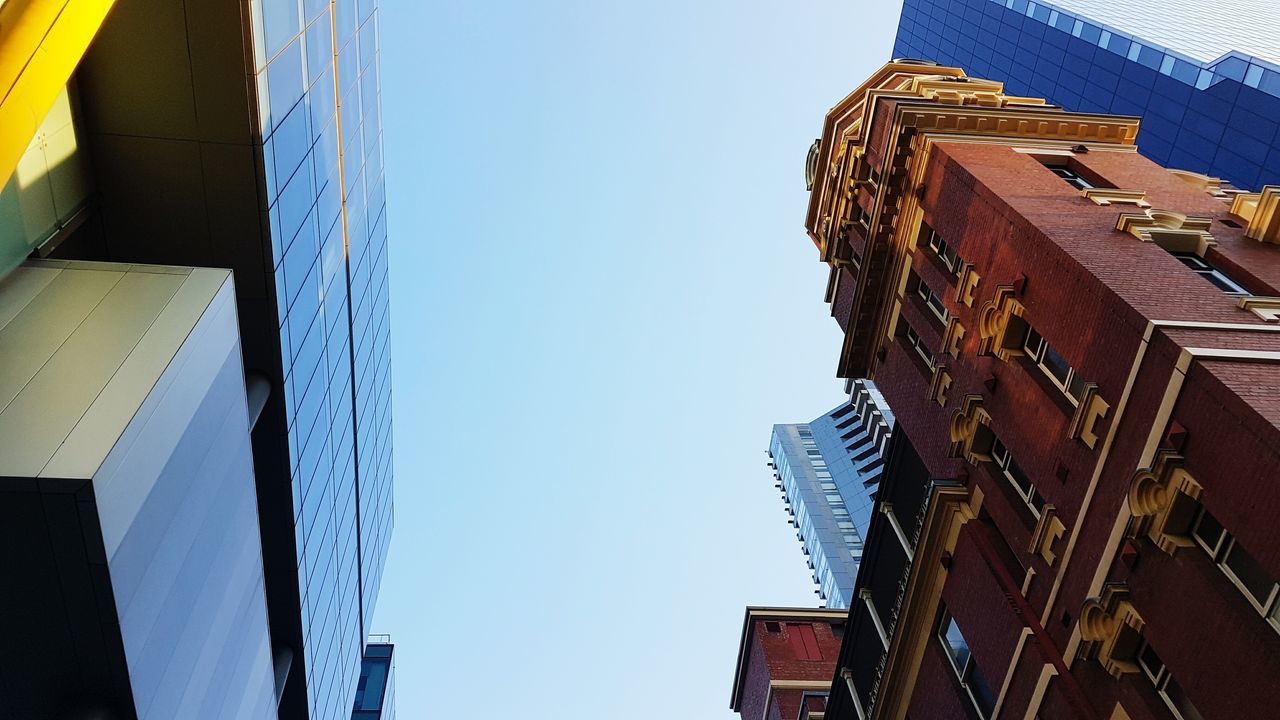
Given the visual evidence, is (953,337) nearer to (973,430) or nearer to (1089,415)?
(973,430)

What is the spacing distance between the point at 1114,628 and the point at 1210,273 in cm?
835

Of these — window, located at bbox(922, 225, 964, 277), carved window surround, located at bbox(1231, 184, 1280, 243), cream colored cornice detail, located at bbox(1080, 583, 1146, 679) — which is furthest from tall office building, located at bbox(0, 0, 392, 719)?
carved window surround, located at bbox(1231, 184, 1280, 243)

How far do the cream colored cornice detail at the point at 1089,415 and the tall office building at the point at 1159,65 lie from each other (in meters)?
43.8

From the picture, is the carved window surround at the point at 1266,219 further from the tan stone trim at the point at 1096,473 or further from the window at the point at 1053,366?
the tan stone trim at the point at 1096,473

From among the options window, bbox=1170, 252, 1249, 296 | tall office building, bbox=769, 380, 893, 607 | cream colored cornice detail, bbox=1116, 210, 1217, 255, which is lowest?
tall office building, bbox=769, 380, 893, 607

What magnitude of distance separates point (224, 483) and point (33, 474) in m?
7.10

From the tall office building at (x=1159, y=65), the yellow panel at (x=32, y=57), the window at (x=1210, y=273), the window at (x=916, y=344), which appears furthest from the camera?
the tall office building at (x=1159, y=65)

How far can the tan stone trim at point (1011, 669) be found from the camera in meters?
19.0

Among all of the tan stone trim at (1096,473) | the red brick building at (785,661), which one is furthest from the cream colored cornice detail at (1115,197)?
the red brick building at (785,661)

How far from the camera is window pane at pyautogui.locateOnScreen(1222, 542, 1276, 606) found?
13289 mm

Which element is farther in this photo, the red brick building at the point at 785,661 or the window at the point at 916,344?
the red brick building at the point at 785,661

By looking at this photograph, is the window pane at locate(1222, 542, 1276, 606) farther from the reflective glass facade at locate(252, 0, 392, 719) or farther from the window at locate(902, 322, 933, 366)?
the reflective glass facade at locate(252, 0, 392, 719)

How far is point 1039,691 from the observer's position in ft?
59.9

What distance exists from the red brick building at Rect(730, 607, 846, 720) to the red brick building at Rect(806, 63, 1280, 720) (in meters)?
11.4
